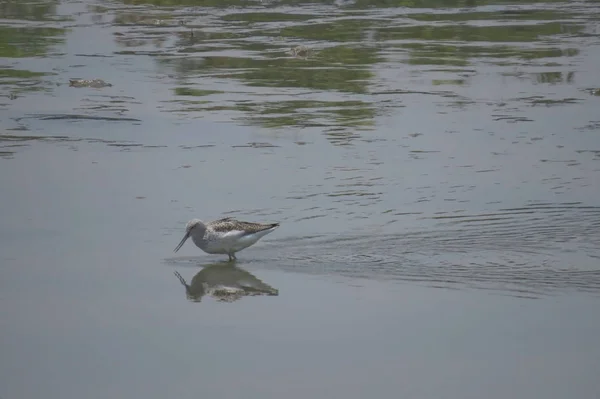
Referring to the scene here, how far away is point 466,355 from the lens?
8.98 metres

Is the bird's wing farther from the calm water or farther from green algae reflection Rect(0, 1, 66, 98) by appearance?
green algae reflection Rect(0, 1, 66, 98)

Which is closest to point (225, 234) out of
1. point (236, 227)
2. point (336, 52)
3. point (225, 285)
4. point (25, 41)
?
point (236, 227)

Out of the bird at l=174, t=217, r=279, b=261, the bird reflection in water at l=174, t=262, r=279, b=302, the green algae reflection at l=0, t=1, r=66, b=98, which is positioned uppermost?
the bird at l=174, t=217, r=279, b=261

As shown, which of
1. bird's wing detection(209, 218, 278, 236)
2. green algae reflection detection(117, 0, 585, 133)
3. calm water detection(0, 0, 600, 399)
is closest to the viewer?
calm water detection(0, 0, 600, 399)

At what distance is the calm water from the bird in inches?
8.7

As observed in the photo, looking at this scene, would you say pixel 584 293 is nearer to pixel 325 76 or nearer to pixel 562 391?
pixel 562 391

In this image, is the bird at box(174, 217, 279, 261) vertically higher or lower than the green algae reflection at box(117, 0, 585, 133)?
higher

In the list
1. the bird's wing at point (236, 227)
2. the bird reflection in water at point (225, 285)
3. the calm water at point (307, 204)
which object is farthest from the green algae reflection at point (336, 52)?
the bird reflection in water at point (225, 285)

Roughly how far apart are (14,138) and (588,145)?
7017 mm

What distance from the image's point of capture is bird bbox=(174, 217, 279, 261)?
1153 cm

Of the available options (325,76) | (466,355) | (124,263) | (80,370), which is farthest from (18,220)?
(325,76)

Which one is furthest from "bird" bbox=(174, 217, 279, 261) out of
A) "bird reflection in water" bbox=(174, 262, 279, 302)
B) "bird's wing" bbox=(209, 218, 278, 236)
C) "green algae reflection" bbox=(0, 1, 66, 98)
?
"green algae reflection" bbox=(0, 1, 66, 98)

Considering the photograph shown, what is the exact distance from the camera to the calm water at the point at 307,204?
29.8 feet

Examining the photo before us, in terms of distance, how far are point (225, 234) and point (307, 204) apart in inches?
78.9
